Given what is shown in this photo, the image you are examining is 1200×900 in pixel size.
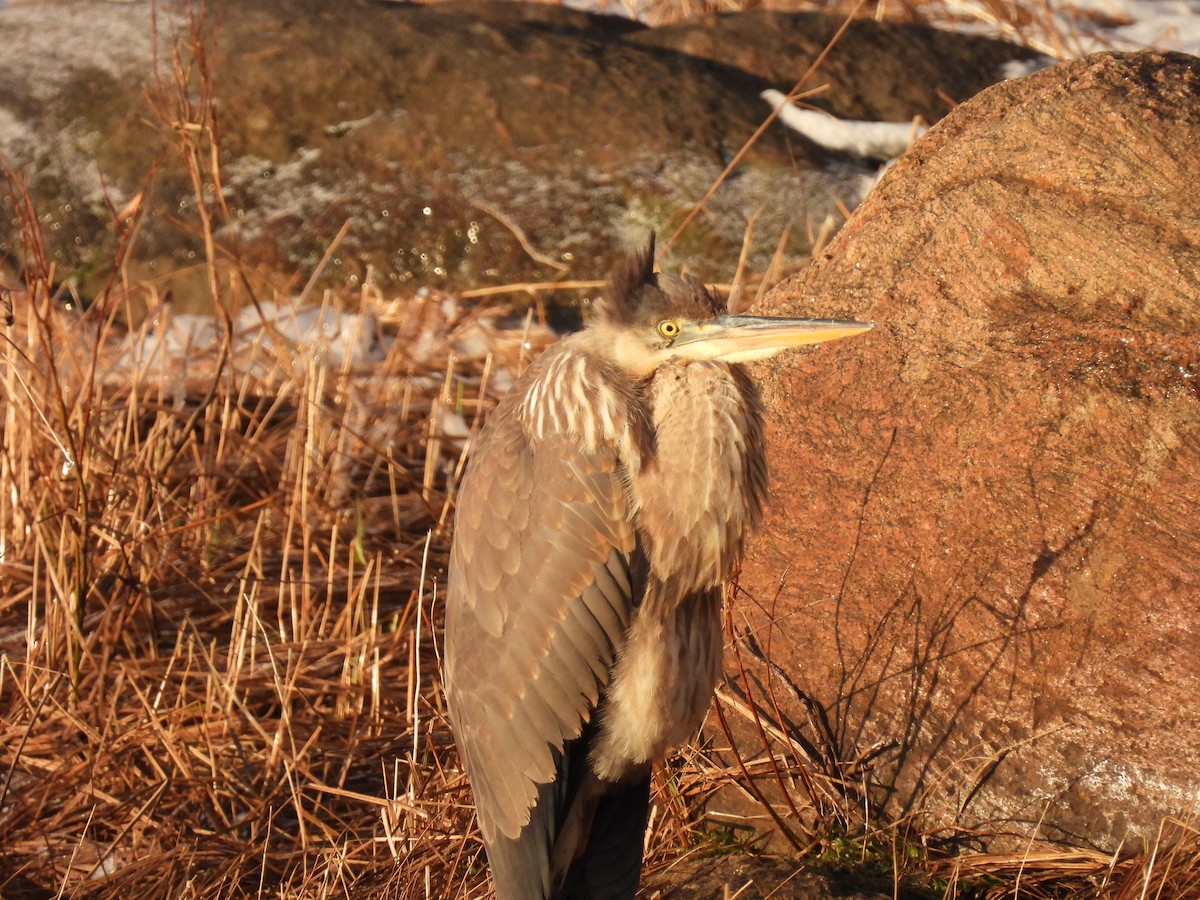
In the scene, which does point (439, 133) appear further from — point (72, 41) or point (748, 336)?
point (748, 336)

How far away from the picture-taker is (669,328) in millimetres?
2367

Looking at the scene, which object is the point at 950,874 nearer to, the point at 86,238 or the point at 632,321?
the point at 632,321

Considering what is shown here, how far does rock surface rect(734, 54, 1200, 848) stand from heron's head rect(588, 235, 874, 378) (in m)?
0.71

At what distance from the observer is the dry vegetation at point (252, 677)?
118 inches

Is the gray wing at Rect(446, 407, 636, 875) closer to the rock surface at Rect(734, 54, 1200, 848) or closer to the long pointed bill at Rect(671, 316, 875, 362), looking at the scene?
the long pointed bill at Rect(671, 316, 875, 362)

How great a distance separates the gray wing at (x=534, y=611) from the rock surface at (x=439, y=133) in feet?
11.6

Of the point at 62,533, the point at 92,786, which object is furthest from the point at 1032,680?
the point at 62,533

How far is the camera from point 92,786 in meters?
3.54

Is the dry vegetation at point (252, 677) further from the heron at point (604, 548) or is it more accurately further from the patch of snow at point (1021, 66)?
the patch of snow at point (1021, 66)

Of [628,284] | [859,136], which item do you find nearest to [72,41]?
[859,136]

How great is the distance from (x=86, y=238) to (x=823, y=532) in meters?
4.66

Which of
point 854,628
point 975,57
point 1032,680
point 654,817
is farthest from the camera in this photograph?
point 975,57

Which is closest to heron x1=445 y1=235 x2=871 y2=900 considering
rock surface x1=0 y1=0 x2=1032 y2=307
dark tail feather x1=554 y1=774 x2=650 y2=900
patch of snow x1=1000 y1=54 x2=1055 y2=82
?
dark tail feather x1=554 y1=774 x2=650 y2=900

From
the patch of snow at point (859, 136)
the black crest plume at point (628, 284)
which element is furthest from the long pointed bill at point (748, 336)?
the patch of snow at point (859, 136)
